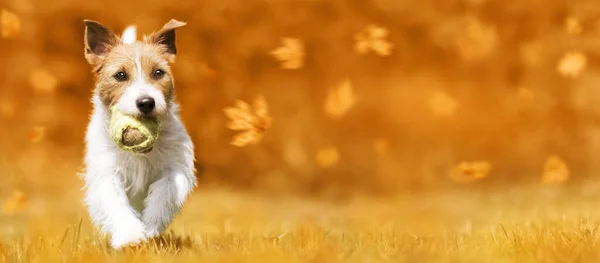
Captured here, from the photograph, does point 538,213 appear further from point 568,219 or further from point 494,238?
point 494,238

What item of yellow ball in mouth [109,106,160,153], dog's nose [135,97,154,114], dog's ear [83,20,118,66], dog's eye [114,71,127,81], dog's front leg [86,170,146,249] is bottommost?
dog's front leg [86,170,146,249]

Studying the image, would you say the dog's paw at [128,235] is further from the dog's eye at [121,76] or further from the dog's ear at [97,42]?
the dog's ear at [97,42]

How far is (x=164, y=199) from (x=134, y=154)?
352 mm

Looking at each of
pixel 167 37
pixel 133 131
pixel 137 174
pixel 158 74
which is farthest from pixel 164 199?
pixel 167 37

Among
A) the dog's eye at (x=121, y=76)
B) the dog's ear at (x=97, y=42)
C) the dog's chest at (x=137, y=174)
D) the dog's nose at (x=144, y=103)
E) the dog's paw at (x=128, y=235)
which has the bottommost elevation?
the dog's paw at (x=128, y=235)

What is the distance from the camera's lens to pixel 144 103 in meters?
5.07

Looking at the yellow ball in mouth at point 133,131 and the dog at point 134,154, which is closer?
the yellow ball in mouth at point 133,131

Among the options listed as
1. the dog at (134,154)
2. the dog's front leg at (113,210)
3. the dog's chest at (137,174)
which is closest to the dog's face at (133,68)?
the dog at (134,154)

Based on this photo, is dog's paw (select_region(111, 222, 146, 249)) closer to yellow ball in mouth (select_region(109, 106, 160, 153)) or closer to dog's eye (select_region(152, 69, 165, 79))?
yellow ball in mouth (select_region(109, 106, 160, 153))

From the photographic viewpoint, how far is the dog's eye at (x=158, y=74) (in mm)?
5438

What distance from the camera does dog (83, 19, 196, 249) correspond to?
5.33 meters

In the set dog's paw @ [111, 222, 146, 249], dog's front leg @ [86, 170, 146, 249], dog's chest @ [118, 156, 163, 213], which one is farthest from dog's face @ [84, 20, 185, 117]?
dog's paw @ [111, 222, 146, 249]

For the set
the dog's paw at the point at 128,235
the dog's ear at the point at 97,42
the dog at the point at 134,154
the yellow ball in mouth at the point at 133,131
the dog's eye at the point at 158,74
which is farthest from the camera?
the dog's ear at the point at 97,42

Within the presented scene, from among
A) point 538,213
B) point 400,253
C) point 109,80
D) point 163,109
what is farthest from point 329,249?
point 538,213
